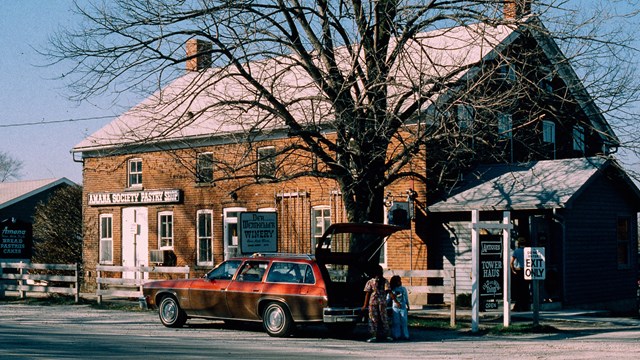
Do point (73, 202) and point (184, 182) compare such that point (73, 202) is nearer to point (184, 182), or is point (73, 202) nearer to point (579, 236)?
point (184, 182)

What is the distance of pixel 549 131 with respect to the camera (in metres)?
29.9

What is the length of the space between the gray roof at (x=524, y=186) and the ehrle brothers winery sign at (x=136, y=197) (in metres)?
11.3

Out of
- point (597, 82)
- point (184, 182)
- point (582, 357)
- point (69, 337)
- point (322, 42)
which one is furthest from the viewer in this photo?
point (184, 182)

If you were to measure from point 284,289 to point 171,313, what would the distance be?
3.36 meters

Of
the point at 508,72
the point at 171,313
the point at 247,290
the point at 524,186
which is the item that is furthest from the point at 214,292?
the point at 524,186

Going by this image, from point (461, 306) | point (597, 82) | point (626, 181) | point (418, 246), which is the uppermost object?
point (597, 82)

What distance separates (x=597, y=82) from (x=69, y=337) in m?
12.3

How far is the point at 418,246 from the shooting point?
25703 mm

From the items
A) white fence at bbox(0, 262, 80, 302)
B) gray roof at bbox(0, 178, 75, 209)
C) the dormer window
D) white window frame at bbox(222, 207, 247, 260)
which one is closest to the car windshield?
the dormer window

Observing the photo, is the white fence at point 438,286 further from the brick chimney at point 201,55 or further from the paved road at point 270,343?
the brick chimney at point 201,55

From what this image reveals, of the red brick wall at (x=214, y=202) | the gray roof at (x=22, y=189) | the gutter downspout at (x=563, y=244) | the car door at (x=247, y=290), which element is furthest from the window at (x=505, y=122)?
the gray roof at (x=22, y=189)

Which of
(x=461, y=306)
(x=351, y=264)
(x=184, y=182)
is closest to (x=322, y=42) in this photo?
(x=351, y=264)

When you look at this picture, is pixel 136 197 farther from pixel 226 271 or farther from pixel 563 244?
pixel 563 244

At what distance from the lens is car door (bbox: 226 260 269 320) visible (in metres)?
17.7
